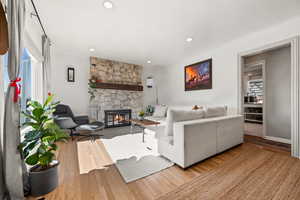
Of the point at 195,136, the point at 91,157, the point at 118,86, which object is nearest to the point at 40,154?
the point at 91,157

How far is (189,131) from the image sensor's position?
1.81 meters

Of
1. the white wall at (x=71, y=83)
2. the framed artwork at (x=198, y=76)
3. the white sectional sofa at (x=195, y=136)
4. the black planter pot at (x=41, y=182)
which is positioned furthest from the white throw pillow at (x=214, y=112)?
the white wall at (x=71, y=83)

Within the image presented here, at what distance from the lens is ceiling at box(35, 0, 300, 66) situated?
1.92 meters

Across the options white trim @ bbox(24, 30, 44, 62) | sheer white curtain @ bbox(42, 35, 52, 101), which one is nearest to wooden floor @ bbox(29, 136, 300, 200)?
sheer white curtain @ bbox(42, 35, 52, 101)

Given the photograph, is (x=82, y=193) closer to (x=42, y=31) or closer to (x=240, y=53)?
(x=42, y=31)

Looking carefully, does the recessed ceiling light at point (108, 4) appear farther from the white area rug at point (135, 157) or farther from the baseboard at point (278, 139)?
the baseboard at point (278, 139)

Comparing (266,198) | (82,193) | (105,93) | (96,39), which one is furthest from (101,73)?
(266,198)

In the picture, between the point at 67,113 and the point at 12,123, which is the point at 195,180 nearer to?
the point at 12,123

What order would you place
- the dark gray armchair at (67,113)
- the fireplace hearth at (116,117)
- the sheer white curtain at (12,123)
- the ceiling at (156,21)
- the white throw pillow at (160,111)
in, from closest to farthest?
1. the sheer white curtain at (12,123)
2. the ceiling at (156,21)
3. the dark gray armchair at (67,113)
4. the white throw pillow at (160,111)
5. the fireplace hearth at (116,117)

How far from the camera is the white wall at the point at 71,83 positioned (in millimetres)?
3936

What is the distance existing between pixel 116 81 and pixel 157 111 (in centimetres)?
203

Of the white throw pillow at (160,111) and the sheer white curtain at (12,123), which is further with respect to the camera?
the white throw pillow at (160,111)

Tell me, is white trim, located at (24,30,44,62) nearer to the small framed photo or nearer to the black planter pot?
the small framed photo

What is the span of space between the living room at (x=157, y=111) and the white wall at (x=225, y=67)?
25mm
